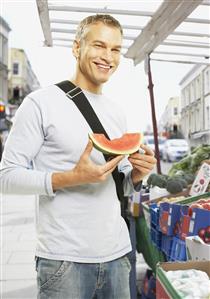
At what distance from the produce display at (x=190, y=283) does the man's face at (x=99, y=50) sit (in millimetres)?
813

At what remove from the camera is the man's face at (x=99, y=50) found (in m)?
1.64

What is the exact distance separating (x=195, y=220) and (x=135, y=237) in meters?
1.53

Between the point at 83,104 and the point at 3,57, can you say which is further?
the point at 3,57

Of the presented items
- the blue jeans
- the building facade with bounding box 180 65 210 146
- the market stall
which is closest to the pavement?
the market stall

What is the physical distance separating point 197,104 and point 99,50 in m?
4.28

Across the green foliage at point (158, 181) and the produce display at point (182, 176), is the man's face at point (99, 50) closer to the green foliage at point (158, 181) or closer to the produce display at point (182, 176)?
the produce display at point (182, 176)

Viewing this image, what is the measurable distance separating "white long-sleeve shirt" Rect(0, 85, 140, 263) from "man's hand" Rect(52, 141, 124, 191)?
0.04 metres

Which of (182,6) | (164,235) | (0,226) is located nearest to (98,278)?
(164,235)

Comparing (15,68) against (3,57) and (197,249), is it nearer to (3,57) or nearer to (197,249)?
(3,57)

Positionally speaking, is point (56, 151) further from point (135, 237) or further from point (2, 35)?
point (2, 35)

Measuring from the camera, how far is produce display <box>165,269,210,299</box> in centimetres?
138

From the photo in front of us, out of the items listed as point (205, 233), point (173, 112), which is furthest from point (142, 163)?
point (173, 112)

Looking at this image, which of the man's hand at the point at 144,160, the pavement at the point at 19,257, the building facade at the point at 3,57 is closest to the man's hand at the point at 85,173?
the man's hand at the point at 144,160

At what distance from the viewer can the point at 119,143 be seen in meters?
1.63
